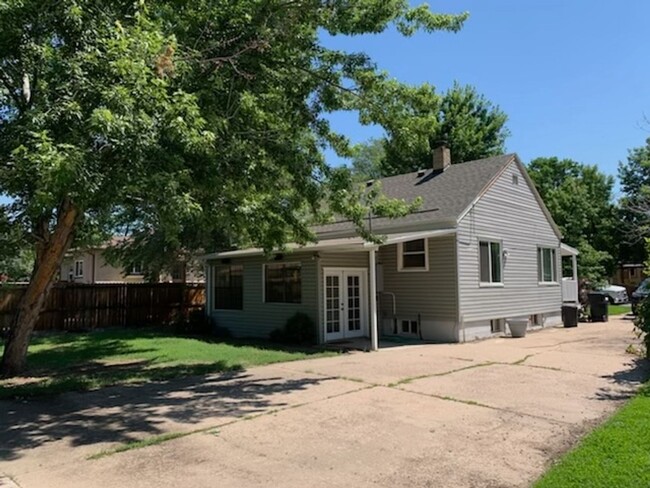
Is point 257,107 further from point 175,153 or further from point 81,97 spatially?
point 81,97

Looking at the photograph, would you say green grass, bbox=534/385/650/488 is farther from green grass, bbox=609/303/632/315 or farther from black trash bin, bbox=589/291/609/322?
green grass, bbox=609/303/632/315

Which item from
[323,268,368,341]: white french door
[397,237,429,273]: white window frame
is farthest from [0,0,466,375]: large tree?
[397,237,429,273]: white window frame

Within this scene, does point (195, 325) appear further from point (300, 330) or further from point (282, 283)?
point (300, 330)

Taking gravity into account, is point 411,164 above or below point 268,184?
above

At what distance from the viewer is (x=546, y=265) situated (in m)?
20.7

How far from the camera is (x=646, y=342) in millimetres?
10258

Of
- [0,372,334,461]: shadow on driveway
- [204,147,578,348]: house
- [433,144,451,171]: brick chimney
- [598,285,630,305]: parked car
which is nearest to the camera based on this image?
[0,372,334,461]: shadow on driveway

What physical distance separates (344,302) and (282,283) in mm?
2096

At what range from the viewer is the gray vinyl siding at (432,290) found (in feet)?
50.4

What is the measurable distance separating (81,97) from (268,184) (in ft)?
13.7

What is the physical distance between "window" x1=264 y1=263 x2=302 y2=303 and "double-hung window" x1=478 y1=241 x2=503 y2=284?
585 cm

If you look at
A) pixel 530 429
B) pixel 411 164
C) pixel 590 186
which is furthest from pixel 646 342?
pixel 590 186

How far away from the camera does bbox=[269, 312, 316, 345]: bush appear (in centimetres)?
1496

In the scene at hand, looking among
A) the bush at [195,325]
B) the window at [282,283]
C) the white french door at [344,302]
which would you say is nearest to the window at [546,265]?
the white french door at [344,302]
